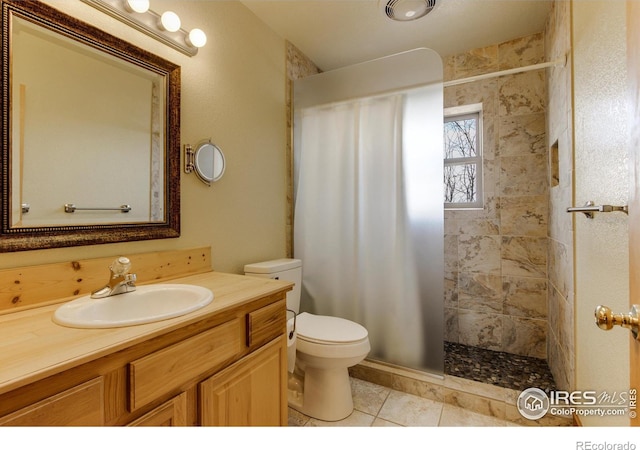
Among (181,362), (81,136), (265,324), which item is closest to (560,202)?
(265,324)

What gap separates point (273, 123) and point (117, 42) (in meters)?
1.05

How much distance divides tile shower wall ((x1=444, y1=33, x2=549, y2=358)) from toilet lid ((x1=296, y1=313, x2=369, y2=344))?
121 centimetres

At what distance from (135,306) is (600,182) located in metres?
1.87

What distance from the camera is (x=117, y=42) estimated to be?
125 centimetres

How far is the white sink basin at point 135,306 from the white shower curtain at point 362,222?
1166mm

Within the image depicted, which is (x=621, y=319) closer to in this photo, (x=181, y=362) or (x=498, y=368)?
(x=181, y=362)

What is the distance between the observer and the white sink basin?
2.80ft

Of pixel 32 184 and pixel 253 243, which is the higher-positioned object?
pixel 32 184

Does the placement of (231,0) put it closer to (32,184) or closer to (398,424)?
(32,184)

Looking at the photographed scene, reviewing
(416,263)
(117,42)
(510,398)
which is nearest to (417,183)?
(416,263)

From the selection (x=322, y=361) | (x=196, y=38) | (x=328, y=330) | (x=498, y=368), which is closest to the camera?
(x=196, y=38)

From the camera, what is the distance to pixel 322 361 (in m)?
1.62
